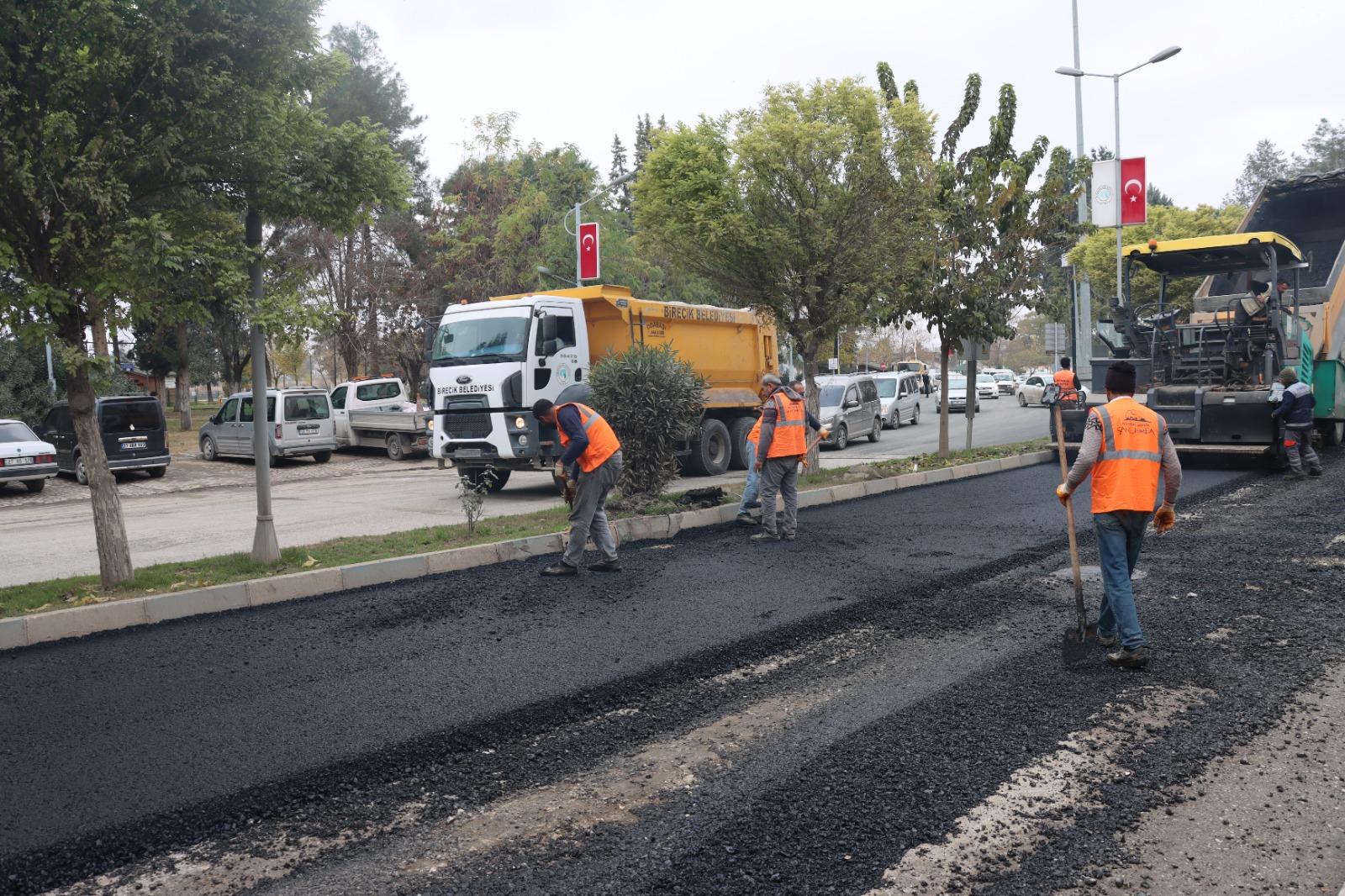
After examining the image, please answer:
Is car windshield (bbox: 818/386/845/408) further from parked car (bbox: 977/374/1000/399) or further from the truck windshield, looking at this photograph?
parked car (bbox: 977/374/1000/399)

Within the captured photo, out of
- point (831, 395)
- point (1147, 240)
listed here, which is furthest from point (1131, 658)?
point (1147, 240)

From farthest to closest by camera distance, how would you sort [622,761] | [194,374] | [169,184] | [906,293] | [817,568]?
[194,374], [906,293], [817,568], [169,184], [622,761]

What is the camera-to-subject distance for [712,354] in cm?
1795

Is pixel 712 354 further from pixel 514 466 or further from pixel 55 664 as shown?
pixel 55 664

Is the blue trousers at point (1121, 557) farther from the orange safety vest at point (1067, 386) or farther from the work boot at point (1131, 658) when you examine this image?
the orange safety vest at point (1067, 386)

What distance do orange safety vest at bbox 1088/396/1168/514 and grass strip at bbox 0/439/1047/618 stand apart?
599 centimetres

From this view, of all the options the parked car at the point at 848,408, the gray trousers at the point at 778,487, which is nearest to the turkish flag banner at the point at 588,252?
the parked car at the point at 848,408

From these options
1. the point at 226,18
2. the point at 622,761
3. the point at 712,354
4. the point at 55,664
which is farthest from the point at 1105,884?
the point at 712,354

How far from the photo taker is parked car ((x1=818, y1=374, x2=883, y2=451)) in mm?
23266

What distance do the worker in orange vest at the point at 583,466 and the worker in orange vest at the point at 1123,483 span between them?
13.3ft

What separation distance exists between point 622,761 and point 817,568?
4.38m

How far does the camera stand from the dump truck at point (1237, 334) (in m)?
13.9

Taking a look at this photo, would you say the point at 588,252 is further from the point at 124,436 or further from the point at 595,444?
the point at 595,444

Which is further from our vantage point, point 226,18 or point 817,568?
point 817,568
